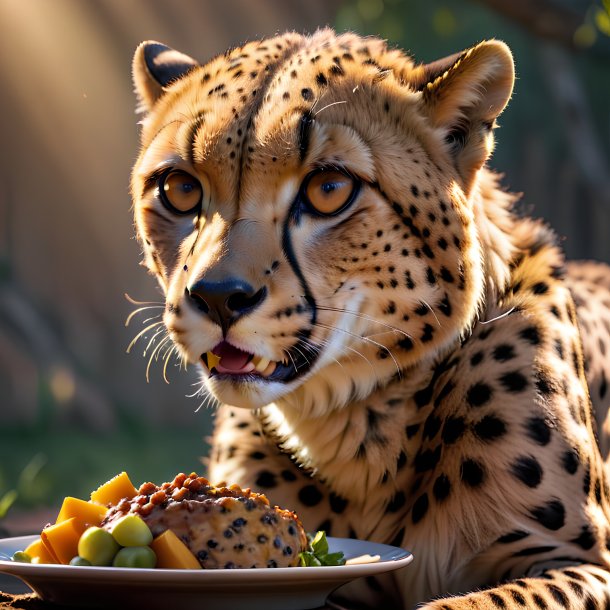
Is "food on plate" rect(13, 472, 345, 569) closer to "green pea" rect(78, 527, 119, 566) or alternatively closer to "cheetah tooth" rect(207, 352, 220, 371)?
"green pea" rect(78, 527, 119, 566)

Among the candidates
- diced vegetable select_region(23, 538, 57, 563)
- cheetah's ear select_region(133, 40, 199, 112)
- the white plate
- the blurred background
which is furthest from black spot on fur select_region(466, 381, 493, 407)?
the blurred background

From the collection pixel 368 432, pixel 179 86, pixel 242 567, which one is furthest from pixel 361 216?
pixel 242 567

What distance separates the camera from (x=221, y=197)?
2.37m

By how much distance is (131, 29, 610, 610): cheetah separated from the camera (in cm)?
223

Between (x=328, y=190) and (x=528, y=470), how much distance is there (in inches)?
28.0

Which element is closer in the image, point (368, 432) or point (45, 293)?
point (368, 432)

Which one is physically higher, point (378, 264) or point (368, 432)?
point (378, 264)

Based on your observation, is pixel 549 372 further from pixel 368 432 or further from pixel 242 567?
pixel 242 567

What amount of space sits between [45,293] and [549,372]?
7.13 m

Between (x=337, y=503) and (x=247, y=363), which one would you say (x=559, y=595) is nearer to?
(x=337, y=503)

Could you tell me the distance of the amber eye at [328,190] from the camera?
2.36m

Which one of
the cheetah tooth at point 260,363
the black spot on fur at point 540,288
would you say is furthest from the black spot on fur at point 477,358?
the cheetah tooth at point 260,363

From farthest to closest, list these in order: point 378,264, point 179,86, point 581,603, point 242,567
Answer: point 179,86
point 378,264
point 581,603
point 242,567

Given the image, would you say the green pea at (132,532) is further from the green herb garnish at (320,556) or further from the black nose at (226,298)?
the black nose at (226,298)
